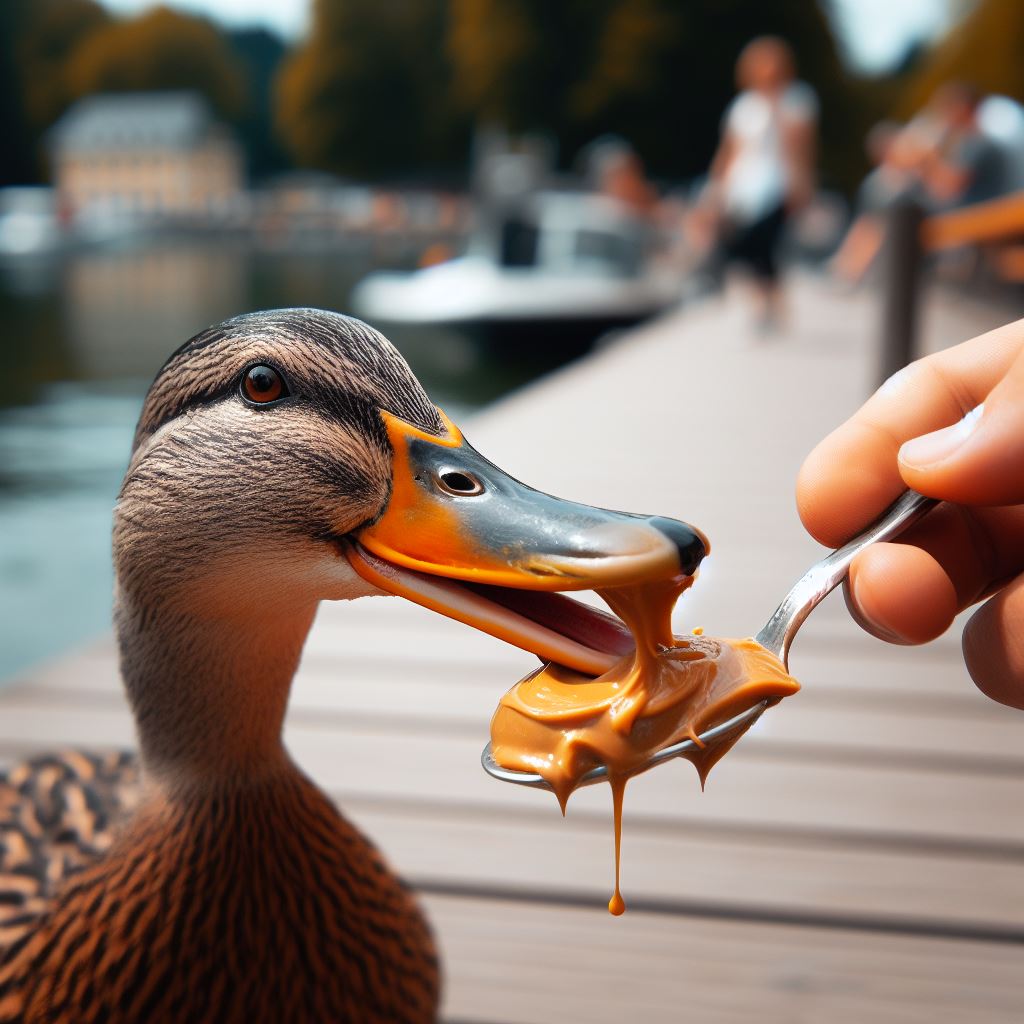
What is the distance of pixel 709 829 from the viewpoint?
5.23 feet

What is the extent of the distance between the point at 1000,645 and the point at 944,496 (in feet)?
0.40

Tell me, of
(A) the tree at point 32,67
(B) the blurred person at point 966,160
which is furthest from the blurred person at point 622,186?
(A) the tree at point 32,67

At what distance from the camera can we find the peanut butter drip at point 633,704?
2.58 feet

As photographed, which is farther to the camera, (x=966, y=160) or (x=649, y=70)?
(x=649, y=70)

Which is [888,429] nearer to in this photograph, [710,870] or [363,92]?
[710,870]

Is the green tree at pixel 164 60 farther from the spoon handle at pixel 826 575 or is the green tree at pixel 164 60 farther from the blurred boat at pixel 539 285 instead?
the spoon handle at pixel 826 575

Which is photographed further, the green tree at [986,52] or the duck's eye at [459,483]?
the green tree at [986,52]

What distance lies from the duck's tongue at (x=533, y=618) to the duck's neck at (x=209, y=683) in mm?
196

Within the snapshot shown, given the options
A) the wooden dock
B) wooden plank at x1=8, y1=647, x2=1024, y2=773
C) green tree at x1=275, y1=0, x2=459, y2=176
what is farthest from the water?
green tree at x1=275, y1=0, x2=459, y2=176

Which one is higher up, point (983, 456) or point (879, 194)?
point (983, 456)

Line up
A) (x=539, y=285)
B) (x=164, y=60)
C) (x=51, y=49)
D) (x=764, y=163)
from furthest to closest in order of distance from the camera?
(x=164, y=60), (x=51, y=49), (x=539, y=285), (x=764, y=163)

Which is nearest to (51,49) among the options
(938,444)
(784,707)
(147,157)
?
(147,157)

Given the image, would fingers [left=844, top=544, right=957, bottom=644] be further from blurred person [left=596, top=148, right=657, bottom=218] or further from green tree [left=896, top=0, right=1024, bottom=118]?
green tree [left=896, top=0, right=1024, bottom=118]

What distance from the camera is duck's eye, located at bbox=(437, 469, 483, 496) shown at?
2.89 ft
